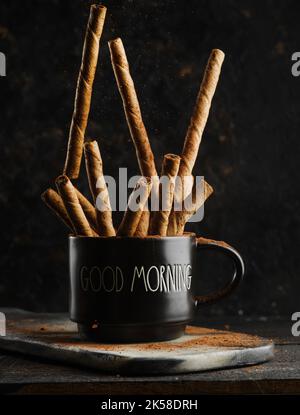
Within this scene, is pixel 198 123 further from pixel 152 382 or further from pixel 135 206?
pixel 152 382

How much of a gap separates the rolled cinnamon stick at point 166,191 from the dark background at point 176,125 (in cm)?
41

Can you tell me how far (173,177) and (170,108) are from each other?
1.45 feet

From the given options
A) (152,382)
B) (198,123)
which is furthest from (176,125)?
(152,382)

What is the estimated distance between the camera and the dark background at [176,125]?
3.98 feet

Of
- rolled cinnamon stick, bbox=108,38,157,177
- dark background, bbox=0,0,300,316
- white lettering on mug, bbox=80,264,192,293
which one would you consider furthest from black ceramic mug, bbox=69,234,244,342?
dark background, bbox=0,0,300,316

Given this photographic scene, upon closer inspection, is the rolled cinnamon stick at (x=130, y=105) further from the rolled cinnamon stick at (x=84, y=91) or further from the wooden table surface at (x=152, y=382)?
the wooden table surface at (x=152, y=382)

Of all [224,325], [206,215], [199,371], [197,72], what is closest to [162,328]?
[199,371]

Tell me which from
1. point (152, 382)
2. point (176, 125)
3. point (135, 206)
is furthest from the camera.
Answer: point (176, 125)

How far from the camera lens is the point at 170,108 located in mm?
1214

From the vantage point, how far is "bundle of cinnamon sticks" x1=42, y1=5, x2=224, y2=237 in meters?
0.79

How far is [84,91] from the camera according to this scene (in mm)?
860

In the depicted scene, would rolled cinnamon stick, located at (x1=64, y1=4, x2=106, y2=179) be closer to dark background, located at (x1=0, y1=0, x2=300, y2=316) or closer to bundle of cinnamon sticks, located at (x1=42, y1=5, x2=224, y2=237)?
bundle of cinnamon sticks, located at (x1=42, y1=5, x2=224, y2=237)

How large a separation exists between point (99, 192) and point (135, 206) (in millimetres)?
64

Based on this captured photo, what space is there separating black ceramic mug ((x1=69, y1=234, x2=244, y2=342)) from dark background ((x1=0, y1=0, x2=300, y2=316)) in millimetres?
419
